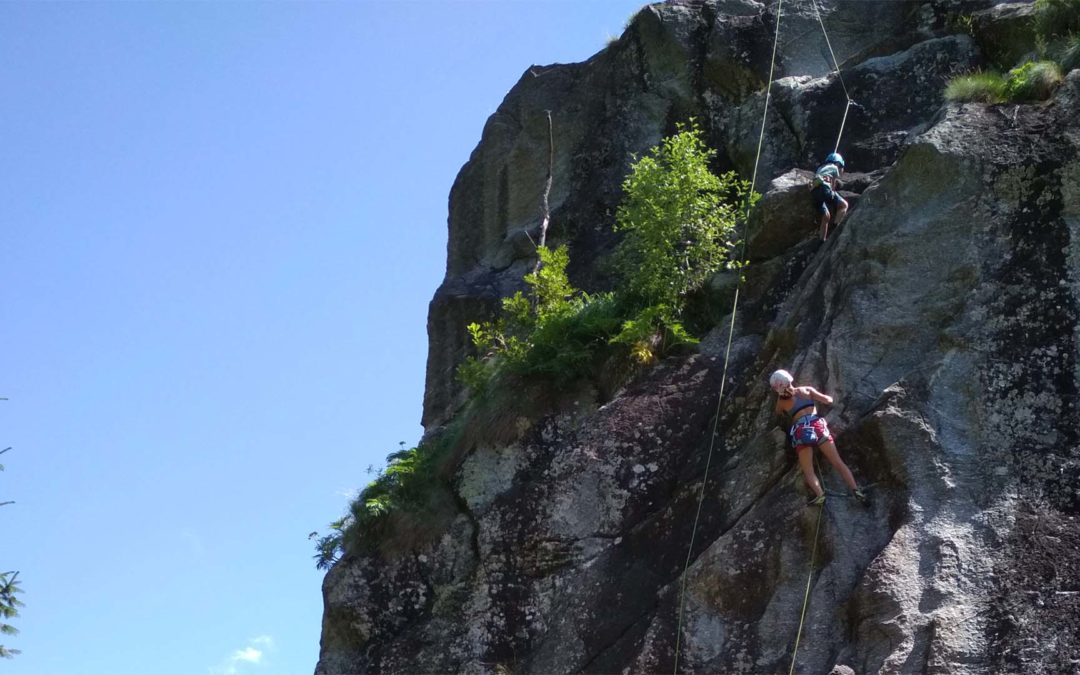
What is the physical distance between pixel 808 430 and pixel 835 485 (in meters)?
0.62

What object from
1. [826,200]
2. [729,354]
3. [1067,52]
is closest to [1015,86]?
[1067,52]

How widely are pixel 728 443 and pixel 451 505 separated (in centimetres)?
376

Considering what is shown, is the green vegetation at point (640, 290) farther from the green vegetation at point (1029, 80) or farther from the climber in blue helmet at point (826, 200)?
the green vegetation at point (1029, 80)

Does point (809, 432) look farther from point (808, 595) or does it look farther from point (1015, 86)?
point (1015, 86)

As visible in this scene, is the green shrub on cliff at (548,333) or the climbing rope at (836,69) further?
the climbing rope at (836,69)

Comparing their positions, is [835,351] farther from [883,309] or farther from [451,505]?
[451,505]

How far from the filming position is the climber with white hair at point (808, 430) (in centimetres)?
1403

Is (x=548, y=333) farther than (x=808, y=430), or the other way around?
(x=548, y=333)

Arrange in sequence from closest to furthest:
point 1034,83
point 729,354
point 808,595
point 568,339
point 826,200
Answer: point 808,595 < point 1034,83 < point 729,354 < point 826,200 < point 568,339

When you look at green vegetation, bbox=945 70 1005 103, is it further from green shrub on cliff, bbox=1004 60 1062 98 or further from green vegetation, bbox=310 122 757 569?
green vegetation, bbox=310 122 757 569

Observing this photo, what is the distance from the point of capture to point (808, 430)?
1420 cm

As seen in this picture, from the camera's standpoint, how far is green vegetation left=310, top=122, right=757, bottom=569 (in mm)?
17859

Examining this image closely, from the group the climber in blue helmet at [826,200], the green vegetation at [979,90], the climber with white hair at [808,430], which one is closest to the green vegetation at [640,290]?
the climber in blue helmet at [826,200]

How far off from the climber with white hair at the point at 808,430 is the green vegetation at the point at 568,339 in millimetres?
2975
